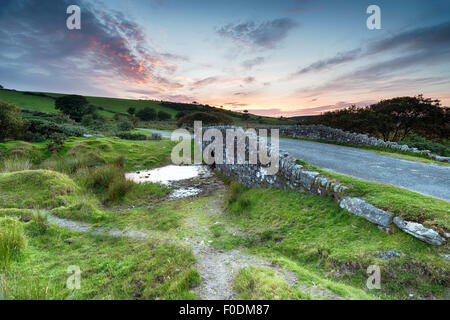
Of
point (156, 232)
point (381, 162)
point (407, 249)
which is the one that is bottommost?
point (156, 232)

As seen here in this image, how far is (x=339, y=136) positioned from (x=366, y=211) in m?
14.1

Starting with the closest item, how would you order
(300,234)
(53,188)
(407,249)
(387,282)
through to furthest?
1. (387,282)
2. (407,249)
3. (300,234)
4. (53,188)

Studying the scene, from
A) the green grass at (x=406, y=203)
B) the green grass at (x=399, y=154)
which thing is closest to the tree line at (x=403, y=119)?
the green grass at (x=399, y=154)

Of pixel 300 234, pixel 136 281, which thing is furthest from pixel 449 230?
pixel 136 281

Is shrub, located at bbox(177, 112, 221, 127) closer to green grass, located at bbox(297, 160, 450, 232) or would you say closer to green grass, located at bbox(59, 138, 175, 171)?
green grass, located at bbox(59, 138, 175, 171)

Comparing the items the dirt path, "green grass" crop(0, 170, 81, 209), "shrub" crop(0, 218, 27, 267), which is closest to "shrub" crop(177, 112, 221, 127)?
"green grass" crop(0, 170, 81, 209)

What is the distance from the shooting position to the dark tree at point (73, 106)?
47188 mm

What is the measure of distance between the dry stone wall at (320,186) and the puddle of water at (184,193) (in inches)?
91.6

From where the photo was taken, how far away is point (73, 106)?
48406mm

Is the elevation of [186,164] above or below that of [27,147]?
below

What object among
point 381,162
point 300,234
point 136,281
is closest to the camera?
point 136,281

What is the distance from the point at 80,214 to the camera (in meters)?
6.46

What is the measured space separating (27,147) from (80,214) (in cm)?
955
